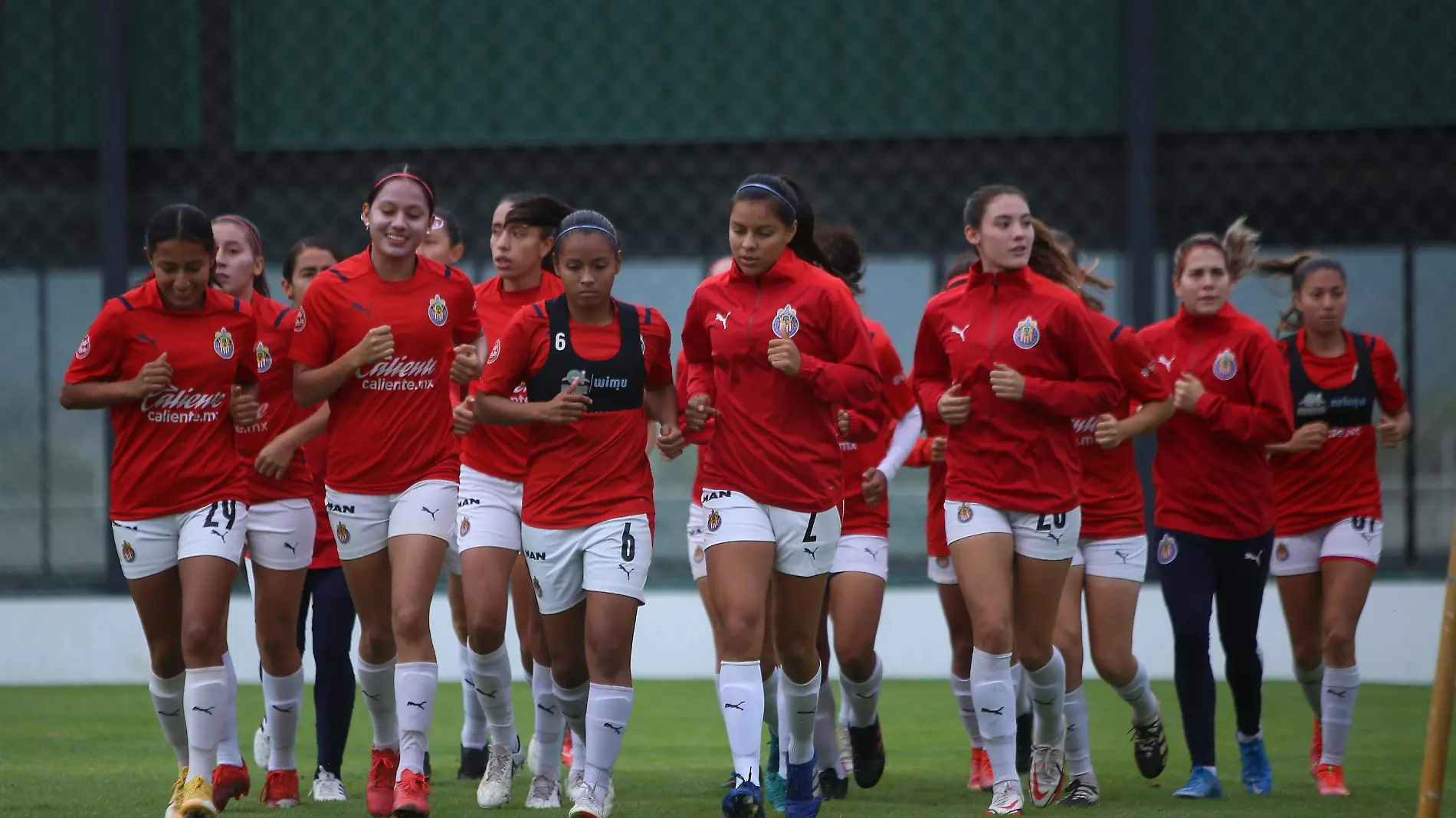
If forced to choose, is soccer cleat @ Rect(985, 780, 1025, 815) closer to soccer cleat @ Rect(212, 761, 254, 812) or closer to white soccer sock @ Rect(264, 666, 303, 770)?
white soccer sock @ Rect(264, 666, 303, 770)

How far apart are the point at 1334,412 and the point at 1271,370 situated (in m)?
0.68

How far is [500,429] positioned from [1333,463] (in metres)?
Result: 3.40

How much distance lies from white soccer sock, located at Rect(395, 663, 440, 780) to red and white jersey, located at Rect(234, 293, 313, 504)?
948 mm

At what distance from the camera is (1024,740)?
7.10 m

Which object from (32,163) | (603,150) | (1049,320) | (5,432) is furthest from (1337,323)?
(5,432)

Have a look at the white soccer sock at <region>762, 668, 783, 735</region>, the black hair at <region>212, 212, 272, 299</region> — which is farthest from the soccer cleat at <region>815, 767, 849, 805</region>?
the black hair at <region>212, 212, 272, 299</region>

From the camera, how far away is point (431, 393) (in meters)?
5.57

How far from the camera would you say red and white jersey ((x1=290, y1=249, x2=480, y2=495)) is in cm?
543

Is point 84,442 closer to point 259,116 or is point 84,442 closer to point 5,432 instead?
point 5,432

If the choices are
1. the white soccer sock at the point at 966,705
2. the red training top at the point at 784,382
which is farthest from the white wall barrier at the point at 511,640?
the red training top at the point at 784,382

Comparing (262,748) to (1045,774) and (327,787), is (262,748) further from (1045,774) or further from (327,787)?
(1045,774)

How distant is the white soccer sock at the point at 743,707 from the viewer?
16.9 feet

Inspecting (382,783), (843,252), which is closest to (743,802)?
(382,783)

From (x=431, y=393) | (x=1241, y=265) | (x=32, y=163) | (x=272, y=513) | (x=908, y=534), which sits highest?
(x=32, y=163)
